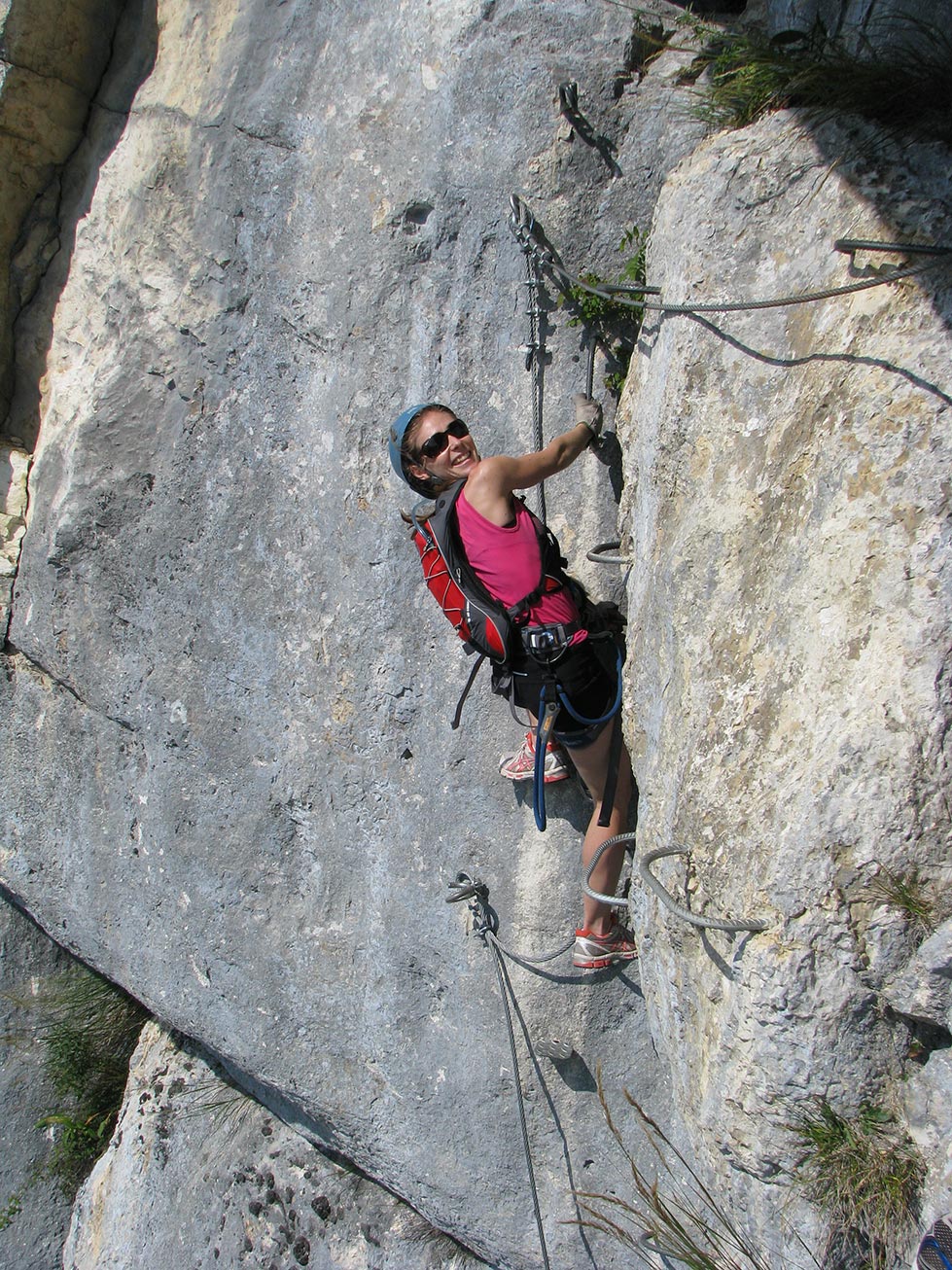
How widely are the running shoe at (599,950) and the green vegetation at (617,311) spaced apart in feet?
7.50

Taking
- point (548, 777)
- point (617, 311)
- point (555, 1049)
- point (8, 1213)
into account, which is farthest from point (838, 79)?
point (8, 1213)

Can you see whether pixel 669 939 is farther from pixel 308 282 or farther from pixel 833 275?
pixel 308 282

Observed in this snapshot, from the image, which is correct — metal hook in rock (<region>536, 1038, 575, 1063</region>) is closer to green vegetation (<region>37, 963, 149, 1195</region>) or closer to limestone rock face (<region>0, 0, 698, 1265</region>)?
limestone rock face (<region>0, 0, 698, 1265</region>)

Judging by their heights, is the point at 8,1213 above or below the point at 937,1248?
below

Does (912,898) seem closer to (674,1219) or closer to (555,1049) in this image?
(674,1219)

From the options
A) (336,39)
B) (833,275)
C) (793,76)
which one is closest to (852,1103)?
(833,275)

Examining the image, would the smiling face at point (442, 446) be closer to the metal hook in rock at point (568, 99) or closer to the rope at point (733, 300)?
the rope at point (733, 300)

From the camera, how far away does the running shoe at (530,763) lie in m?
4.11

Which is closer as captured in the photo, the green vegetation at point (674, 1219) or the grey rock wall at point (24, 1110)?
the green vegetation at point (674, 1219)

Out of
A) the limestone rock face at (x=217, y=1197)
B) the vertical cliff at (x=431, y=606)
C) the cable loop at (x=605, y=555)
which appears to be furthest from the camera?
the limestone rock face at (x=217, y=1197)

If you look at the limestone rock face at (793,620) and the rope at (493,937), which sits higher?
the limestone rock face at (793,620)

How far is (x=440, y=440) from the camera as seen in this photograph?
11.9 ft

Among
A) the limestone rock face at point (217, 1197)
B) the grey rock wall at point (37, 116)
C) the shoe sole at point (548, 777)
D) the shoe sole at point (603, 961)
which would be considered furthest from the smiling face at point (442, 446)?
the limestone rock face at point (217, 1197)

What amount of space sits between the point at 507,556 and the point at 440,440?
521 millimetres
